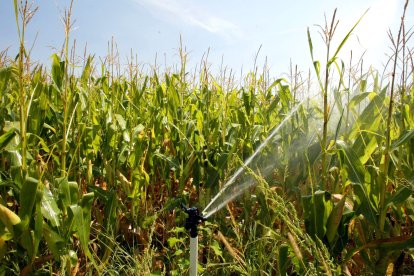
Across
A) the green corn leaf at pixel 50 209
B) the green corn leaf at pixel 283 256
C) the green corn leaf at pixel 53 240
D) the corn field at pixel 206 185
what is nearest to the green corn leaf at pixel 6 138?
the corn field at pixel 206 185

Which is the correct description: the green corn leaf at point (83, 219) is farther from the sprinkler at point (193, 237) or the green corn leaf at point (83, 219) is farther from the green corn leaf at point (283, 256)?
the green corn leaf at point (283, 256)

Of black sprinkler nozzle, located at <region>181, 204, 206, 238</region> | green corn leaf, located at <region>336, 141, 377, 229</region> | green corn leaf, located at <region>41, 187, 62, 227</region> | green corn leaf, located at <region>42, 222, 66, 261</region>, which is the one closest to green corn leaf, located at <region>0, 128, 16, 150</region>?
green corn leaf, located at <region>41, 187, 62, 227</region>

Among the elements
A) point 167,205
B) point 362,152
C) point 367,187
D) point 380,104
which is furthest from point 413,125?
point 167,205

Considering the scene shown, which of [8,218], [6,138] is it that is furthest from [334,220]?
[6,138]

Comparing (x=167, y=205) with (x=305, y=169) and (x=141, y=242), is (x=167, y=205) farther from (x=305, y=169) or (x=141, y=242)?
(x=305, y=169)

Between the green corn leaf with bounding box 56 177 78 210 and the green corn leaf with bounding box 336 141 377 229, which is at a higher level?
the green corn leaf with bounding box 336 141 377 229

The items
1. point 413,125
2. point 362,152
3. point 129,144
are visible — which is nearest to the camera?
point 362,152

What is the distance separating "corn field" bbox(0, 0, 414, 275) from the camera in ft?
4.90

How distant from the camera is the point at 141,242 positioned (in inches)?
83.4

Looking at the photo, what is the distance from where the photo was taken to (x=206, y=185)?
87.6 inches

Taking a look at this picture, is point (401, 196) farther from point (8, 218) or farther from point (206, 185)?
point (8, 218)

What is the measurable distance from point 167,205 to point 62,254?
62 cm

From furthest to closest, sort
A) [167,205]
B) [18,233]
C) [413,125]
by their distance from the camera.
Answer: [167,205] → [413,125] → [18,233]

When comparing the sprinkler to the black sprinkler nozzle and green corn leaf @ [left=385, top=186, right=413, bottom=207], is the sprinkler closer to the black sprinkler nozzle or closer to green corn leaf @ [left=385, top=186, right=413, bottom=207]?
the black sprinkler nozzle
